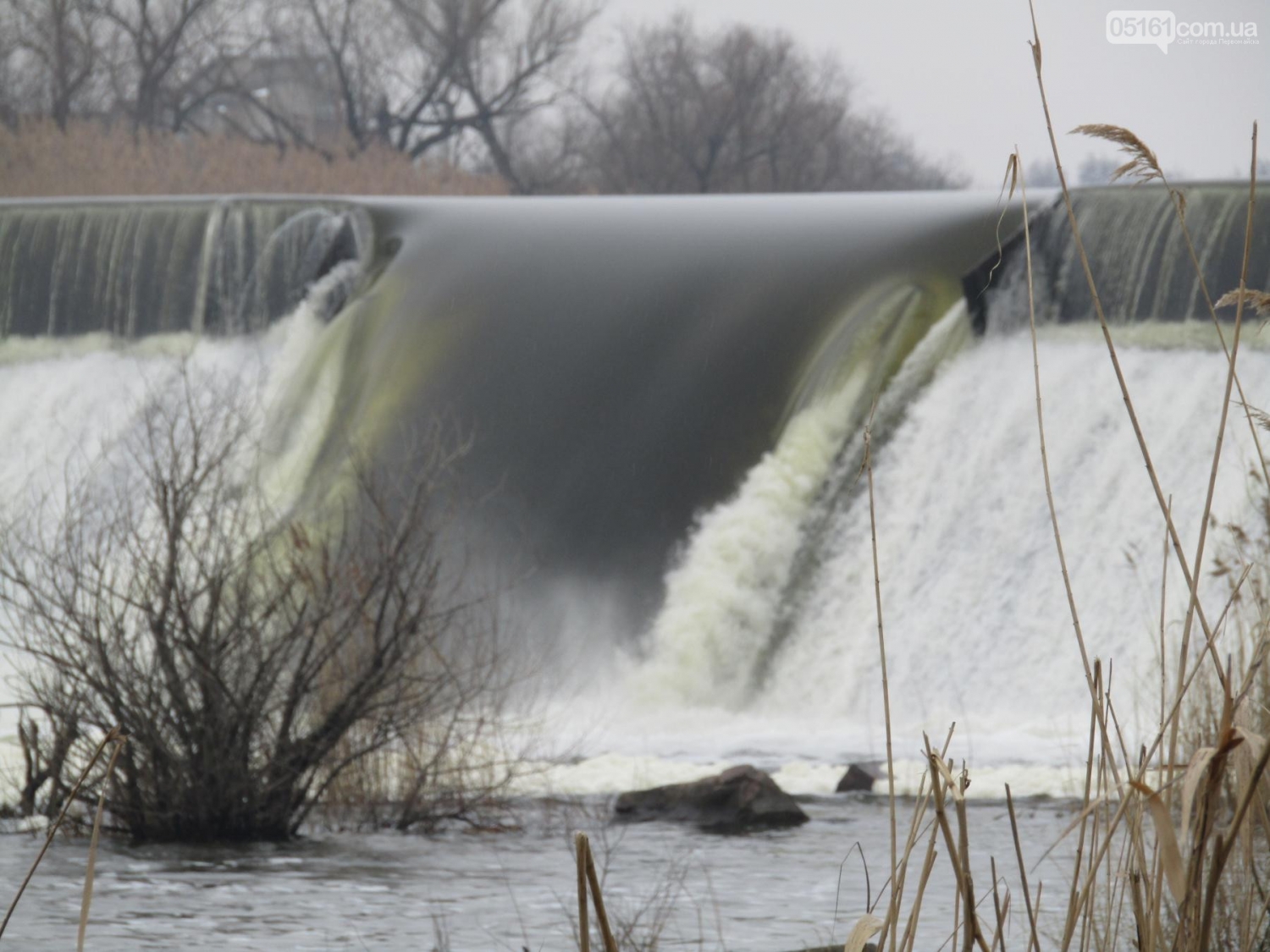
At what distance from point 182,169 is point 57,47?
592 cm

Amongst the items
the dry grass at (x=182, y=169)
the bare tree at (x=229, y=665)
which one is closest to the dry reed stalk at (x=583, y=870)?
the bare tree at (x=229, y=665)

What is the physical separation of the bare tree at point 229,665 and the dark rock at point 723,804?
3.43 ft

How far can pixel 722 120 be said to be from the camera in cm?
4016

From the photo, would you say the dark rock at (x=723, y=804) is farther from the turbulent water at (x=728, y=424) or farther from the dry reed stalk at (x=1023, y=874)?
the dry reed stalk at (x=1023, y=874)

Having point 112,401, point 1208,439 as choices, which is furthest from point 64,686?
point 112,401

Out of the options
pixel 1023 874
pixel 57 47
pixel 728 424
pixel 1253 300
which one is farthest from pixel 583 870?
pixel 57 47

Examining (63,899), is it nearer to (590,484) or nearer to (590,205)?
(590,484)

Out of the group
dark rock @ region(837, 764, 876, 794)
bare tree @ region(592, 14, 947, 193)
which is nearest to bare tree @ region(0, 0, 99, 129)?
bare tree @ region(592, 14, 947, 193)

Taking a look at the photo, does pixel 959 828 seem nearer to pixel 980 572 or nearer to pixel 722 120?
pixel 980 572

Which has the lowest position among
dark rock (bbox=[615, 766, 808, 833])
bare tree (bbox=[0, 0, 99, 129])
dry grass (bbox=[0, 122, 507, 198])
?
dark rock (bbox=[615, 766, 808, 833])

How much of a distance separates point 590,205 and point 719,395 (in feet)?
12.6

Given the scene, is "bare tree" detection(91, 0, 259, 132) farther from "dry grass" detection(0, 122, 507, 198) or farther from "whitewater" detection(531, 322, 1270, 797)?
"whitewater" detection(531, 322, 1270, 797)

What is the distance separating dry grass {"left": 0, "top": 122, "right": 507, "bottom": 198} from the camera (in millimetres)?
27812

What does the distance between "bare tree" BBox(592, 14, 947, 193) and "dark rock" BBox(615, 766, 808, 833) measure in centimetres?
3202
